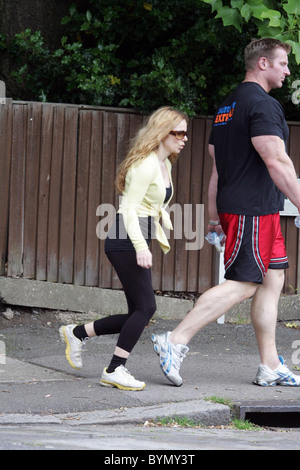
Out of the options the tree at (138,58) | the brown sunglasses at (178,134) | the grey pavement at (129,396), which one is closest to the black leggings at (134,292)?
the grey pavement at (129,396)

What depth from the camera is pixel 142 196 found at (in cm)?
510

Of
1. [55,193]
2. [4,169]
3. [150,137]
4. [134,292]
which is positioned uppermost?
[150,137]

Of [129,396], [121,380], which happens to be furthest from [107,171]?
[129,396]

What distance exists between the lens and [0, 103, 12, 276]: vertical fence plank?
809 centimetres

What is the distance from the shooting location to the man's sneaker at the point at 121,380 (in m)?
5.11

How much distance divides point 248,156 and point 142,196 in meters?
0.76

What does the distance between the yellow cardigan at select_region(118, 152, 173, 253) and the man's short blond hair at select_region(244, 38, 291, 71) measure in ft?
3.13

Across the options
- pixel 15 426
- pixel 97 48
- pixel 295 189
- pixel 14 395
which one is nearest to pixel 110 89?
pixel 97 48

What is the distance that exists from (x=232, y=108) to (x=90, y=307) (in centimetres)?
338

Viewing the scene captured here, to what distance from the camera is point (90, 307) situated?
8172mm

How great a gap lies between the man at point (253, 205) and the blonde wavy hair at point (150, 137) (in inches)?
15.0

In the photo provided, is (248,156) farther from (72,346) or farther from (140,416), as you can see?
(140,416)

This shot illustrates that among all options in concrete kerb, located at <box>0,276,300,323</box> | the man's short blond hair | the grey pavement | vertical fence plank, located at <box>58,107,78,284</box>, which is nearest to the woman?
the grey pavement

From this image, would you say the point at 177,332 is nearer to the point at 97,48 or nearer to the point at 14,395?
the point at 14,395
